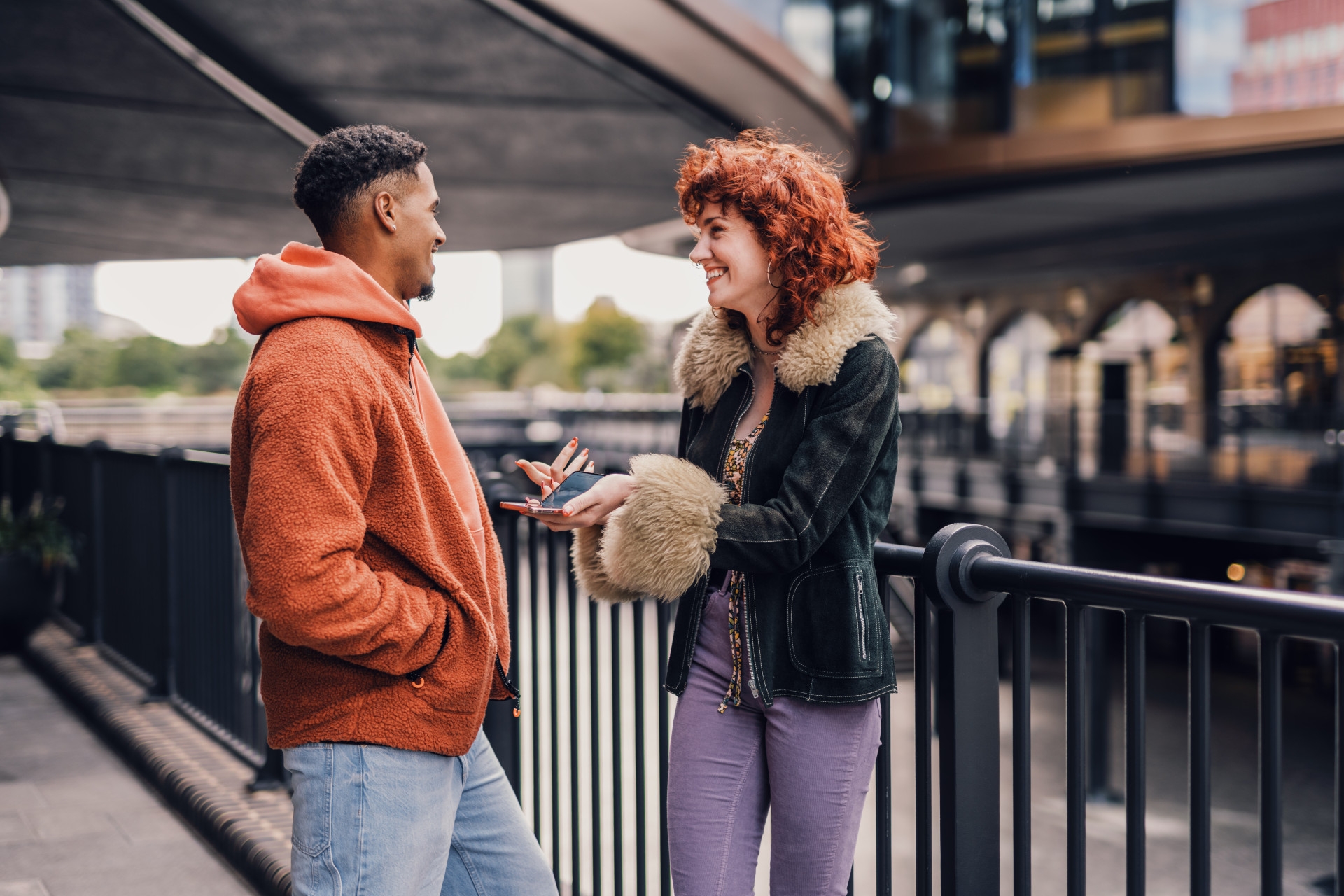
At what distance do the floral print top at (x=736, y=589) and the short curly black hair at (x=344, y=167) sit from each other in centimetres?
80

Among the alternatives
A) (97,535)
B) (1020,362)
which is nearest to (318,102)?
(97,535)

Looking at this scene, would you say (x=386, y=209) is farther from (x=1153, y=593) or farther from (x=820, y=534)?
(x=1153, y=593)

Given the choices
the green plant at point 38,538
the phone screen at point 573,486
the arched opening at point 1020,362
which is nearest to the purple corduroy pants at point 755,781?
the phone screen at point 573,486

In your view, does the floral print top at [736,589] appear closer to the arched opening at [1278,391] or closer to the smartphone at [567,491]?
the smartphone at [567,491]

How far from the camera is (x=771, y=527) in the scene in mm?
1927

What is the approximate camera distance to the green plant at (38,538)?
745cm

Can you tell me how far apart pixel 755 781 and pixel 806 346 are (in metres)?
0.86

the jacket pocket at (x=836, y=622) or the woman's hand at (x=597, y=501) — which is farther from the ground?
the woman's hand at (x=597, y=501)

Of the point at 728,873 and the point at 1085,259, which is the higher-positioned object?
the point at 1085,259

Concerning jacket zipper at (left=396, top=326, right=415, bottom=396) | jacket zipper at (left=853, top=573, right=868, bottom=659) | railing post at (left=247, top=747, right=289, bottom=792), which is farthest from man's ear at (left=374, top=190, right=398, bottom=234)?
railing post at (left=247, top=747, right=289, bottom=792)

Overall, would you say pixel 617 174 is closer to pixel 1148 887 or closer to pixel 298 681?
pixel 1148 887

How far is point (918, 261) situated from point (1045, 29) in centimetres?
1044

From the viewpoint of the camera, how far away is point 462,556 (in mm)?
1883

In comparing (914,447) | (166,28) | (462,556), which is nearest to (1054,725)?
(914,447)
